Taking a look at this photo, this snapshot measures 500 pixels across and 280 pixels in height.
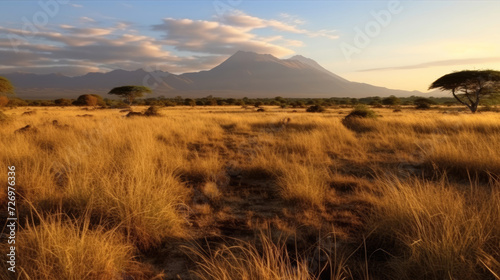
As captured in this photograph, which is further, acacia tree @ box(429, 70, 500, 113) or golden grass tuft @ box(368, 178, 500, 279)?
acacia tree @ box(429, 70, 500, 113)

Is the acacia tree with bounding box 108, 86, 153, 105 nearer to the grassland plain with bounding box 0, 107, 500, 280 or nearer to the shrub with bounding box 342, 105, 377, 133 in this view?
the shrub with bounding box 342, 105, 377, 133

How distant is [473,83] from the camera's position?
24.8 metres

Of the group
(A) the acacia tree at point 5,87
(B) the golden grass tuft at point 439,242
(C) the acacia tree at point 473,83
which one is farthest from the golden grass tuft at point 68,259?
(C) the acacia tree at point 473,83

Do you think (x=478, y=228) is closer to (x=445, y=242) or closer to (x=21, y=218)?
(x=445, y=242)

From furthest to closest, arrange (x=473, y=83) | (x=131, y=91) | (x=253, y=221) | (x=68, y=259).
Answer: (x=131, y=91) → (x=473, y=83) → (x=253, y=221) → (x=68, y=259)

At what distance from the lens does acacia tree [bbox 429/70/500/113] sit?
2408 cm

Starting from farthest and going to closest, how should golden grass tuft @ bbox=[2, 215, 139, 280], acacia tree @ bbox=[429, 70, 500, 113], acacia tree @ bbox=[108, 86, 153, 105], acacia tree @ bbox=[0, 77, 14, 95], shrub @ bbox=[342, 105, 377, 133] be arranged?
1. acacia tree @ bbox=[108, 86, 153, 105]
2. acacia tree @ bbox=[429, 70, 500, 113]
3. acacia tree @ bbox=[0, 77, 14, 95]
4. shrub @ bbox=[342, 105, 377, 133]
5. golden grass tuft @ bbox=[2, 215, 139, 280]

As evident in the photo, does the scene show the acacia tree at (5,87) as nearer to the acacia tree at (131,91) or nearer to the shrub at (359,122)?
the shrub at (359,122)

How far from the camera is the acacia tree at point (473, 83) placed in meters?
24.1

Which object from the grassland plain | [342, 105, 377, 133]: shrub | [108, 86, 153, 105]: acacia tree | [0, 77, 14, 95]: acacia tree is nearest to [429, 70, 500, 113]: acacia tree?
[342, 105, 377, 133]: shrub

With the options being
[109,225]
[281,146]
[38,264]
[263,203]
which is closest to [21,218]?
[109,225]

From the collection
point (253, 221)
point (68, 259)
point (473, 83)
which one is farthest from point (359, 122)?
point (473, 83)

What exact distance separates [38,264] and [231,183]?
3.38 metres

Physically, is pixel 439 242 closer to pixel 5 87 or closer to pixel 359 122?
pixel 359 122
